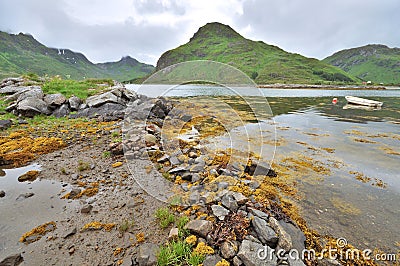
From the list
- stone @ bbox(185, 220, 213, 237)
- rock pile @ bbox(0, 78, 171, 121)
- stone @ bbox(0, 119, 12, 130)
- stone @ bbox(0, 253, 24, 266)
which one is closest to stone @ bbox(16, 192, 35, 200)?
stone @ bbox(0, 253, 24, 266)

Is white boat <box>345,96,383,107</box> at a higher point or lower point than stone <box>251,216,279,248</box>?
higher

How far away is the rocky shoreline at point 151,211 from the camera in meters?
3.39

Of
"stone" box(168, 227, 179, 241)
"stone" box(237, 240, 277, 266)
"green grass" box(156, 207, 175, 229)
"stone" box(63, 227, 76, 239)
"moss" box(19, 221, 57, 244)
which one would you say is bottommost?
"moss" box(19, 221, 57, 244)

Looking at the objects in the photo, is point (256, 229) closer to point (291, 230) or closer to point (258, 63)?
point (291, 230)

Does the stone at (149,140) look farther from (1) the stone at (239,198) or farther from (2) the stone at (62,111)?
(2) the stone at (62,111)

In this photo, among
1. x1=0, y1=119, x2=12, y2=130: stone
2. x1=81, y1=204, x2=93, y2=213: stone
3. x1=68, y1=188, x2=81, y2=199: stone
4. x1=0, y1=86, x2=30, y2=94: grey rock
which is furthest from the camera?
x1=0, y1=86, x2=30, y2=94: grey rock

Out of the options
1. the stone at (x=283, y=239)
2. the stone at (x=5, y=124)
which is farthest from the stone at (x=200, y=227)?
the stone at (x=5, y=124)

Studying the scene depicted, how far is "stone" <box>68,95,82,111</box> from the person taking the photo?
16.3 m

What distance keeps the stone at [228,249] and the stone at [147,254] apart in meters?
1.20

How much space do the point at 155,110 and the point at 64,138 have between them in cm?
748

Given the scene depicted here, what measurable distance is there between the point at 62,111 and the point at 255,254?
17508 millimetres

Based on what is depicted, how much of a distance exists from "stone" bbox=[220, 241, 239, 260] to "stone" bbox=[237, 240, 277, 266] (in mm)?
107

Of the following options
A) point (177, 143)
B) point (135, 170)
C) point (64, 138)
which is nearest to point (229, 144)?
point (177, 143)

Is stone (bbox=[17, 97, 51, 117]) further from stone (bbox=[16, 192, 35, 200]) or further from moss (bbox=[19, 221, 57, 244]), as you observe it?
moss (bbox=[19, 221, 57, 244])
